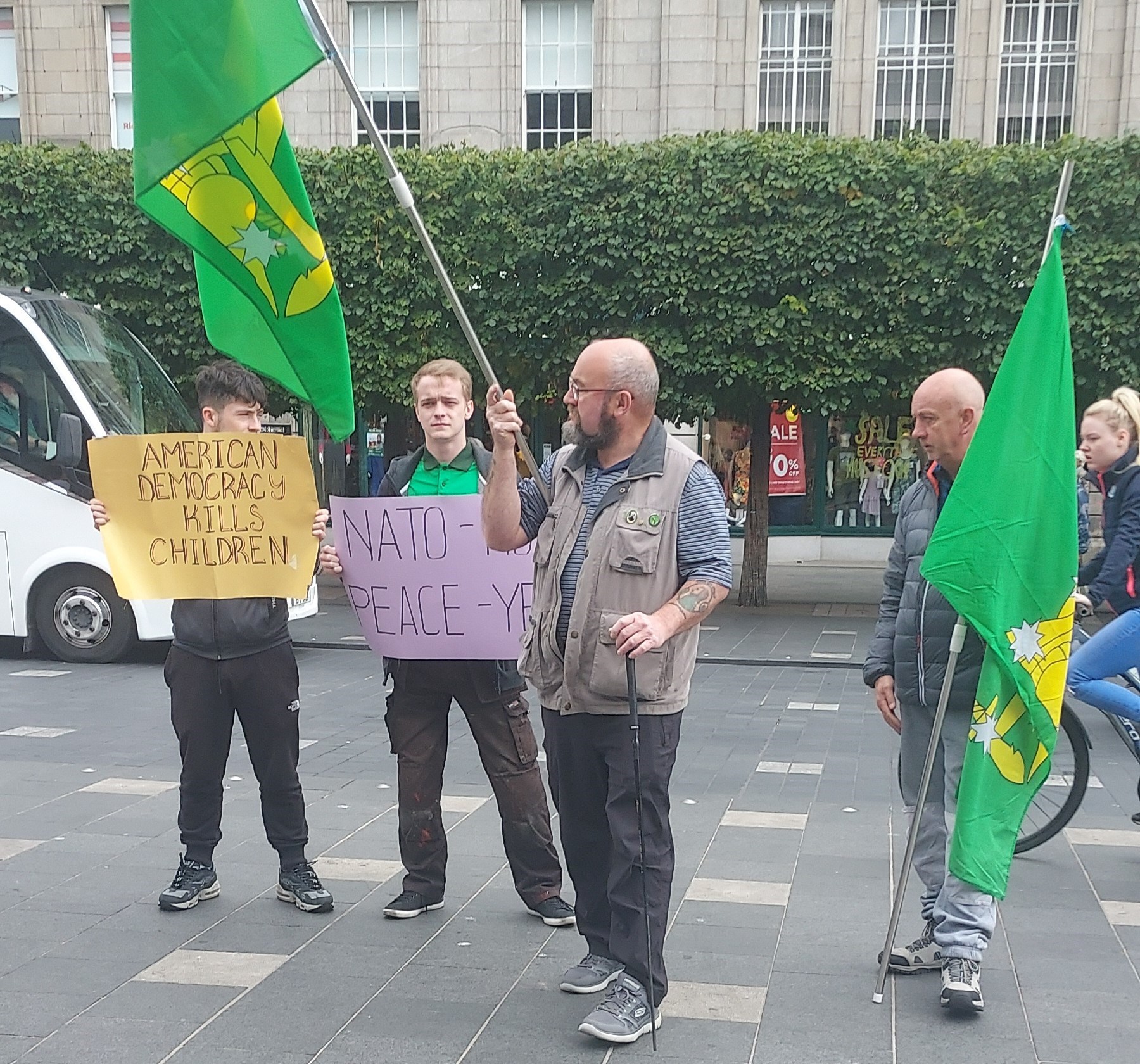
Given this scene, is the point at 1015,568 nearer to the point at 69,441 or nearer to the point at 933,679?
the point at 933,679

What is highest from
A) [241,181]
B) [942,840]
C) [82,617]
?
[241,181]

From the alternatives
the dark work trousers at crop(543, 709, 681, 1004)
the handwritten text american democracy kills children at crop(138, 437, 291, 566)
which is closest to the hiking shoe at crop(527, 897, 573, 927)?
the dark work trousers at crop(543, 709, 681, 1004)

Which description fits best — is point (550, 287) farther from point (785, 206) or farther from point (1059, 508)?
point (1059, 508)

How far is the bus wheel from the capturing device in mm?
10609

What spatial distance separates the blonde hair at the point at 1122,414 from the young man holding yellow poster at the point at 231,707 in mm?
3726

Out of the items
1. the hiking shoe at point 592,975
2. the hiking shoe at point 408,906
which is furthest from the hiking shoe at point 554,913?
the hiking shoe at point 592,975

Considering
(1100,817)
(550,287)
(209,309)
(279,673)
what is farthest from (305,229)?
(550,287)

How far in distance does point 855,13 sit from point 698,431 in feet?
23.1

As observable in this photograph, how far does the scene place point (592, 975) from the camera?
3748 mm

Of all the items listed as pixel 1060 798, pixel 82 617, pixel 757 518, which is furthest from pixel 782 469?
pixel 1060 798

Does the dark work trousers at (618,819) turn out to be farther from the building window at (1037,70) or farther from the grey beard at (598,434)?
the building window at (1037,70)

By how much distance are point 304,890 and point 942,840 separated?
2.19 m

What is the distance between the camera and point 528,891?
14.5 ft

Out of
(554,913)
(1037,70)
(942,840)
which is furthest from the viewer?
(1037,70)
